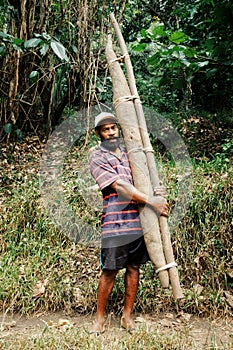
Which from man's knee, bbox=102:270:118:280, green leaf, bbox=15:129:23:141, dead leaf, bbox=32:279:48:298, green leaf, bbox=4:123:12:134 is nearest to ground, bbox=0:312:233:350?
dead leaf, bbox=32:279:48:298

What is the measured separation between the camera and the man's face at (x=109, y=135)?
294cm

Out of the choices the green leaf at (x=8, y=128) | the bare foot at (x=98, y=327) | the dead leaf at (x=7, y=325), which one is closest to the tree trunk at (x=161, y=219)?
the bare foot at (x=98, y=327)

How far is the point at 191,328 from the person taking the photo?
3203mm

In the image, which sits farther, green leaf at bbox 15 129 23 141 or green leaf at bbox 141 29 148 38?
green leaf at bbox 15 129 23 141

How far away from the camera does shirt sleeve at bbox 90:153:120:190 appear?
2812mm

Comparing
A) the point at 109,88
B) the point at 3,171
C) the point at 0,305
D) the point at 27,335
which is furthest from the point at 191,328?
the point at 109,88

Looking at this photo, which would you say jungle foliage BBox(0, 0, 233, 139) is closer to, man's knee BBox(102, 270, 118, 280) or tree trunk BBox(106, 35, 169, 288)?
tree trunk BBox(106, 35, 169, 288)

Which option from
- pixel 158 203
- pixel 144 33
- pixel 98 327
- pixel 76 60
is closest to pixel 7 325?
pixel 98 327

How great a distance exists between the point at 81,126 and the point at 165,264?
4081 millimetres

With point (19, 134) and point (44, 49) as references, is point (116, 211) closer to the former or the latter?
point (44, 49)

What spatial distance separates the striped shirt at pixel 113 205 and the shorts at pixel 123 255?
9 centimetres

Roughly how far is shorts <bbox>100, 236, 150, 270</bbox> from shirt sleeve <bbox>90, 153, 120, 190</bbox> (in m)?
0.49

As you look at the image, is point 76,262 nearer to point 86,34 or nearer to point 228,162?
point 228,162

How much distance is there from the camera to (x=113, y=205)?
9.45 ft
